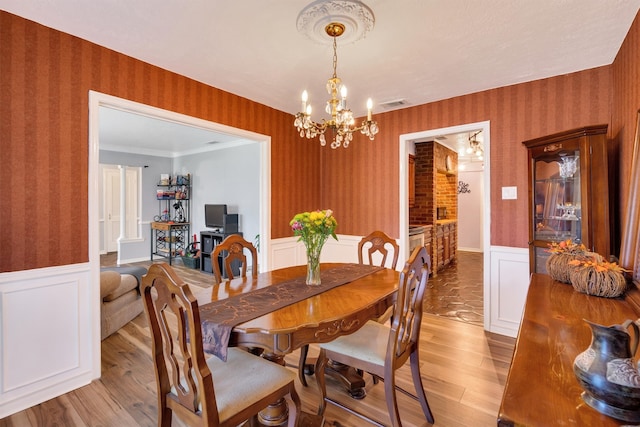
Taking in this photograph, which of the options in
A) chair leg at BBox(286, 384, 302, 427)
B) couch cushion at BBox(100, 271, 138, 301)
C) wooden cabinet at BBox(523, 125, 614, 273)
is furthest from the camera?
couch cushion at BBox(100, 271, 138, 301)

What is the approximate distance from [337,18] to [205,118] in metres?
1.71

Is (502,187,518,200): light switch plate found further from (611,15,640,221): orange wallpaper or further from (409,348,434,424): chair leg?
(409,348,434,424): chair leg

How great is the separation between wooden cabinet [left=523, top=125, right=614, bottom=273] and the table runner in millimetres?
1709

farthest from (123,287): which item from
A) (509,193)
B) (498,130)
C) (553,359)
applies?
(498,130)

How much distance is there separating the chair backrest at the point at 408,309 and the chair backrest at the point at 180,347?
92cm

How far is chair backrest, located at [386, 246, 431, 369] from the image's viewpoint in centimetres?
154

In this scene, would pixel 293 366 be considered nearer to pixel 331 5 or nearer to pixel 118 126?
pixel 331 5

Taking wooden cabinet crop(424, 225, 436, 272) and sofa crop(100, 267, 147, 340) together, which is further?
wooden cabinet crop(424, 225, 436, 272)

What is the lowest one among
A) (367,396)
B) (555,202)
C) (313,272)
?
(367,396)

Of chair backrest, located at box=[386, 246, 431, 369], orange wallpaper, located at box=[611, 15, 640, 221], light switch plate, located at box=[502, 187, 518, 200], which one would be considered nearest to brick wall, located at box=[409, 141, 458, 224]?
light switch plate, located at box=[502, 187, 518, 200]

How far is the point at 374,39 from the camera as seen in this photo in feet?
7.31

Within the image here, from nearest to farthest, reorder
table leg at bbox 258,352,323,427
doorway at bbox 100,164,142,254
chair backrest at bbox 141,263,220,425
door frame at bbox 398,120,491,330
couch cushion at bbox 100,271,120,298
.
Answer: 1. chair backrest at bbox 141,263,220,425
2. table leg at bbox 258,352,323,427
3. couch cushion at bbox 100,271,120,298
4. door frame at bbox 398,120,491,330
5. doorway at bbox 100,164,142,254

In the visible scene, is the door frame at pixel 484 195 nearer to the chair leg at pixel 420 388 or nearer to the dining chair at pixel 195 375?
the chair leg at pixel 420 388

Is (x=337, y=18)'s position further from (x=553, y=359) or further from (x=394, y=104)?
(x=553, y=359)
